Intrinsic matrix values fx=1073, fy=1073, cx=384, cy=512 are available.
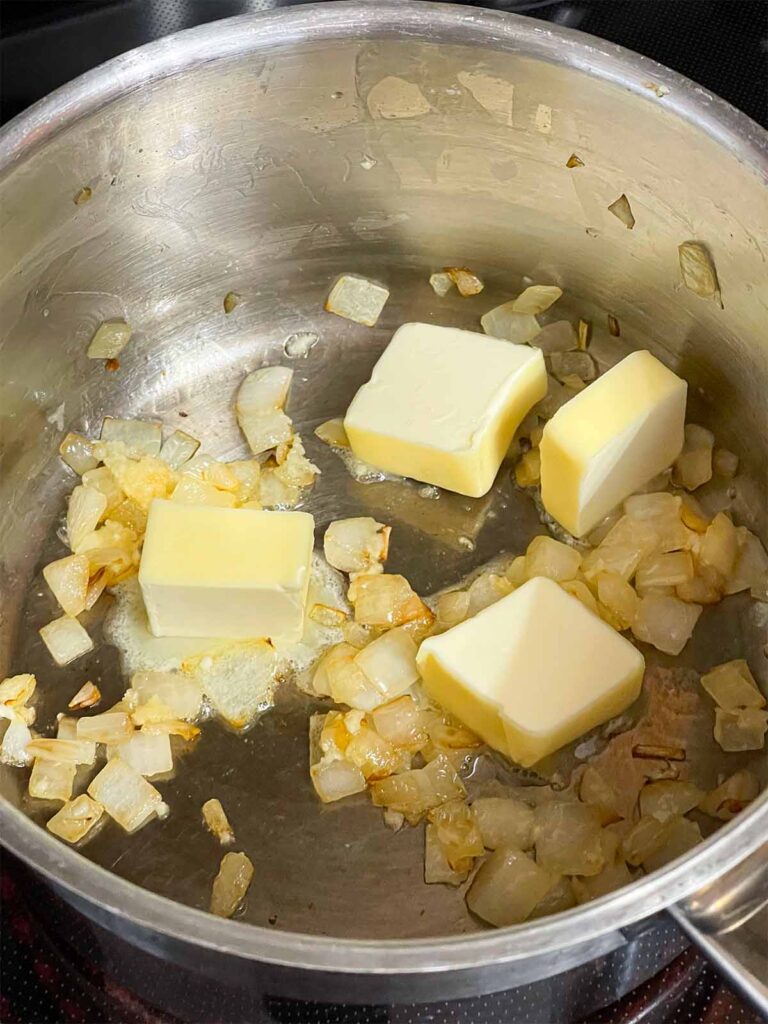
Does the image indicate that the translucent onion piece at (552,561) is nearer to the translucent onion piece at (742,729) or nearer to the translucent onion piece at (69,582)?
the translucent onion piece at (742,729)

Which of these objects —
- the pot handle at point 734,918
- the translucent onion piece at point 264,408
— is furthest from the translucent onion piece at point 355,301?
the pot handle at point 734,918

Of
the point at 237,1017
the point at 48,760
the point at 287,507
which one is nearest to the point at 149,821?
the point at 48,760

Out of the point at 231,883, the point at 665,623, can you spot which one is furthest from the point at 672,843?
the point at 231,883

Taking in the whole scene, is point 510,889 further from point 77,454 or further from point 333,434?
point 77,454

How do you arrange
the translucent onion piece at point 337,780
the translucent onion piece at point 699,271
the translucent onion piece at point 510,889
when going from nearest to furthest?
1. the translucent onion piece at point 510,889
2. the translucent onion piece at point 337,780
3. the translucent onion piece at point 699,271

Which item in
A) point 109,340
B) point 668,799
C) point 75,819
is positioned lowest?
point 75,819

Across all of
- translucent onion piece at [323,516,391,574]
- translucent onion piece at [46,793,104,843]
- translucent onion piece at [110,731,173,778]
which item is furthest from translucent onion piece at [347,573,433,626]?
translucent onion piece at [46,793,104,843]
